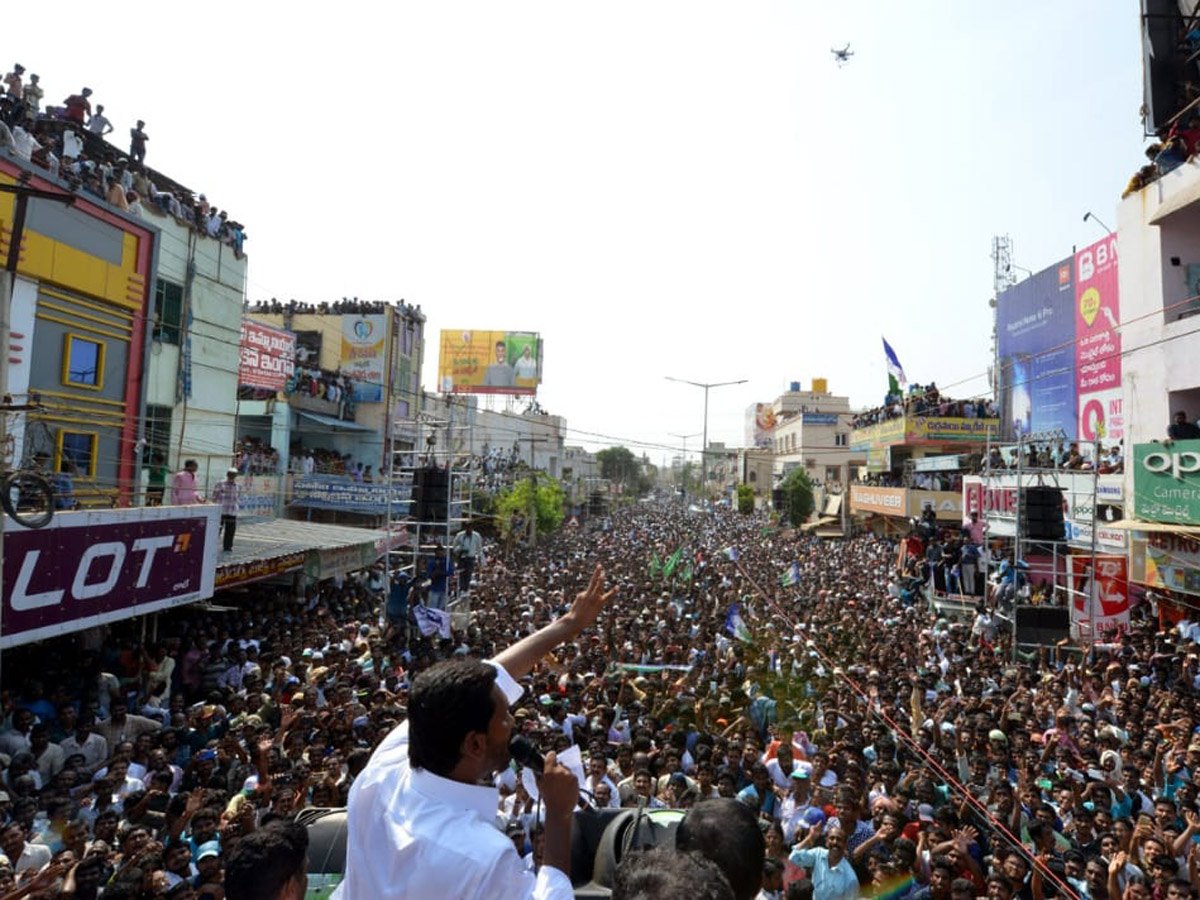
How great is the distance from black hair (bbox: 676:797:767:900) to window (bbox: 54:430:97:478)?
12.6 m

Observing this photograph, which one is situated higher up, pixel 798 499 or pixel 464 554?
pixel 798 499

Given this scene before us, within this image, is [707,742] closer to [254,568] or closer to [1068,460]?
[254,568]

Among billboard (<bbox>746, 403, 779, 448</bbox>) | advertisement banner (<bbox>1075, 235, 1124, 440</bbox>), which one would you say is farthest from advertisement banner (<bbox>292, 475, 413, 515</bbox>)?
billboard (<bbox>746, 403, 779, 448</bbox>)

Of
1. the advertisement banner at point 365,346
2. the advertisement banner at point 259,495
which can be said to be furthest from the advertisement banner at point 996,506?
the advertisement banner at point 365,346

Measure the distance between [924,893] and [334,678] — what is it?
23.4 feet

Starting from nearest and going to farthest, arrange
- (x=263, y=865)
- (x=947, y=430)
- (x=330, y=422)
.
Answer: (x=263, y=865)
(x=330, y=422)
(x=947, y=430)

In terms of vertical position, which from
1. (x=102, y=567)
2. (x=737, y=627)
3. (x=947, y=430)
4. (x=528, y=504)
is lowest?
(x=737, y=627)

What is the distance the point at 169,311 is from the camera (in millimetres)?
16438

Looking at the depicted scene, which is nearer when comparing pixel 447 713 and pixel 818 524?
pixel 447 713

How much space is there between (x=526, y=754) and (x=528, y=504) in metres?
33.0

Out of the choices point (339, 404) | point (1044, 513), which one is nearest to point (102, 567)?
point (1044, 513)

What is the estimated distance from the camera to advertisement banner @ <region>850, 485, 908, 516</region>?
1057 inches

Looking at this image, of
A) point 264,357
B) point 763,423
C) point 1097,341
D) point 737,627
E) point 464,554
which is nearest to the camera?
point 737,627

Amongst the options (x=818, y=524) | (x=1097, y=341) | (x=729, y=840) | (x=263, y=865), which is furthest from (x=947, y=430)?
(x=263, y=865)
